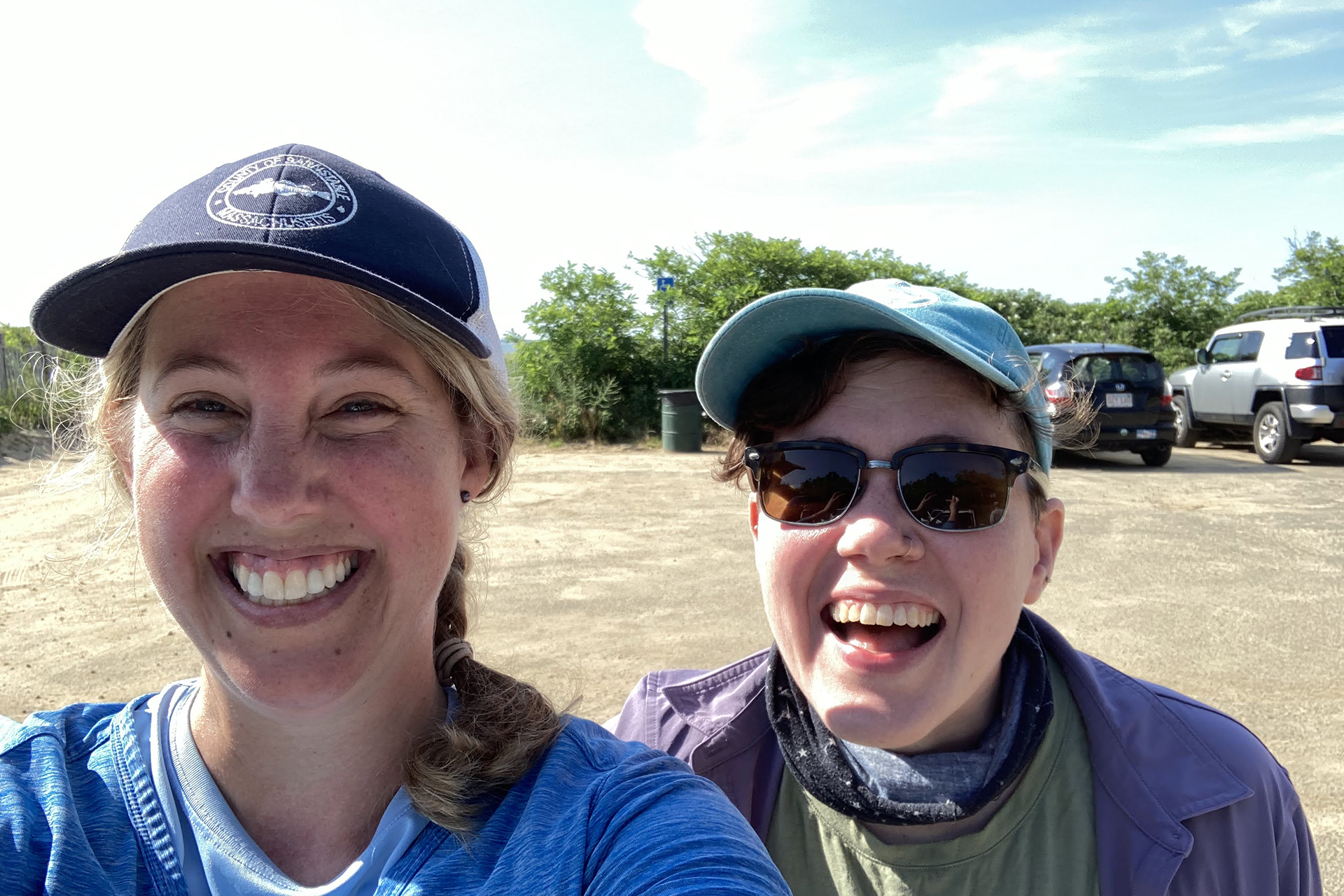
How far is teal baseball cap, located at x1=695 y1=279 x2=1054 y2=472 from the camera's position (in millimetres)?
1738

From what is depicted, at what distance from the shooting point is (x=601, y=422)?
1670cm

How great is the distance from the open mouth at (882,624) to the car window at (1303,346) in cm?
1362

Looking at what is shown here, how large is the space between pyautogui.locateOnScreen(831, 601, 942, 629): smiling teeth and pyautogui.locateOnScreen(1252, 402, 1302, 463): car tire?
13846 mm

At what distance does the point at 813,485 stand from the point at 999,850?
0.76 meters

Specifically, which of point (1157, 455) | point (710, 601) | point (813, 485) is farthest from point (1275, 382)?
point (813, 485)

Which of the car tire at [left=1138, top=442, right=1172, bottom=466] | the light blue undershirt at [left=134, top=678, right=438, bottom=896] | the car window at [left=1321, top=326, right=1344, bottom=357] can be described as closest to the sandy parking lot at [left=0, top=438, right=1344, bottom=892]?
the light blue undershirt at [left=134, top=678, right=438, bottom=896]

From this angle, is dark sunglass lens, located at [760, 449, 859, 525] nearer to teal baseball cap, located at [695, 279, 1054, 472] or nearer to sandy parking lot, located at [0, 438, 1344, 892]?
teal baseball cap, located at [695, 279, 1054, 472]

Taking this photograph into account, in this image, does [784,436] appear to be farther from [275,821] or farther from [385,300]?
[275,821]

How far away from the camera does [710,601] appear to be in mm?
6488

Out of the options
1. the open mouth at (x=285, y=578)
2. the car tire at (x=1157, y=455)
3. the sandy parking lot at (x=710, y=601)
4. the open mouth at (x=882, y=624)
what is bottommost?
the sandy parking lot at (x=710, y=601)

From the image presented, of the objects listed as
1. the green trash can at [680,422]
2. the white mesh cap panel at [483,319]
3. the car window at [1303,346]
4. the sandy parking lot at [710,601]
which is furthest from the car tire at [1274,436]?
the white mesh cap panel at [483,319]

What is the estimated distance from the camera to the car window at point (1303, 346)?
12.7 meters

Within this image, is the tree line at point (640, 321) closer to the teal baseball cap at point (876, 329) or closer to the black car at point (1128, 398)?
the black car at point (1128, 398)

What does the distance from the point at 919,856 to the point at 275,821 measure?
1147 mm
